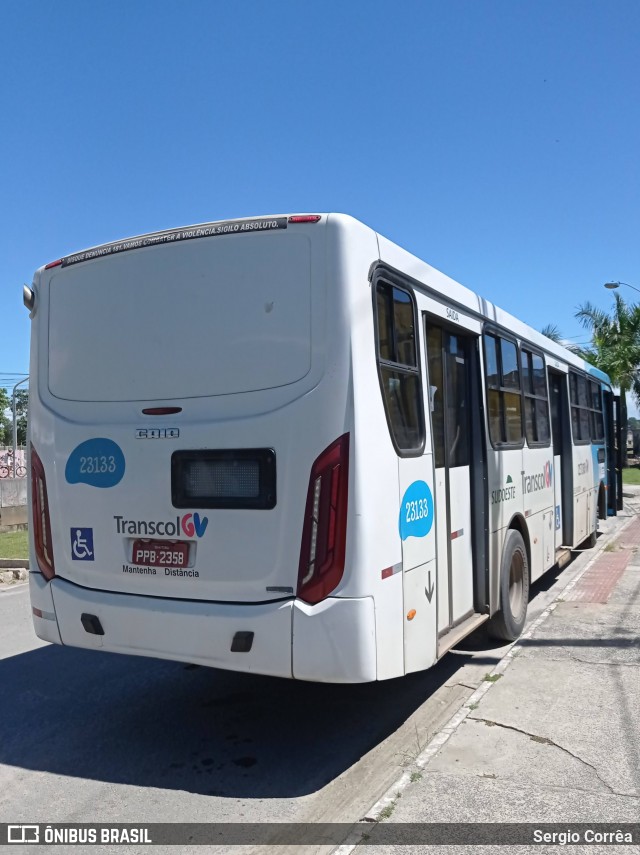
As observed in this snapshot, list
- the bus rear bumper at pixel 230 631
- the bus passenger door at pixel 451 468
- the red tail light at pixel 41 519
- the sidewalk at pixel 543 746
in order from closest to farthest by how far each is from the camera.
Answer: the sidewalk at pixel 543 746, the bus rear bumper at pixel 230 631, the red tail light at pixel 41 519, the bus passenger door at pixel 451 468

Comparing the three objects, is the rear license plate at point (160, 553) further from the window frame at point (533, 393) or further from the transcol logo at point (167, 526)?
the window frame at point (533, 393)

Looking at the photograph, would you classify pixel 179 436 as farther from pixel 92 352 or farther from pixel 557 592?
pixel 557 592

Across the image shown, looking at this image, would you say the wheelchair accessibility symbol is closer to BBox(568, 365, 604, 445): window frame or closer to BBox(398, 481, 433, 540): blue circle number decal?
BBox(398, 481, 433, 540): blue circle number decal

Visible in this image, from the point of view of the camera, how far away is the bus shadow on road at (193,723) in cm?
469

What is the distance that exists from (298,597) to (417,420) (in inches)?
57.4

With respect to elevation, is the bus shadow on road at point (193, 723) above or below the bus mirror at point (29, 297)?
below

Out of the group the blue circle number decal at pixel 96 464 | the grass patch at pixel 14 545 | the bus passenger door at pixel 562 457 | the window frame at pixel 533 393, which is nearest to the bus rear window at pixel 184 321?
the blue circle number decal at pixel 96 464

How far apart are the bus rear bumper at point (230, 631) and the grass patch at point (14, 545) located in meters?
8.70

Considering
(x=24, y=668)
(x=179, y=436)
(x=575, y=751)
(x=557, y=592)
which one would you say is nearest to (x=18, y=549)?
(x=24, y=668)

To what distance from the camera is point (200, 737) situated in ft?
17.2

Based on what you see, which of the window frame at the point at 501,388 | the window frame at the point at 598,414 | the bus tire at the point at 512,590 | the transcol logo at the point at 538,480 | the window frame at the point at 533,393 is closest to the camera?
the window frame at the point at 501,388

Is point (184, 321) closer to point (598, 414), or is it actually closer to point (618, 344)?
point (598, 414)

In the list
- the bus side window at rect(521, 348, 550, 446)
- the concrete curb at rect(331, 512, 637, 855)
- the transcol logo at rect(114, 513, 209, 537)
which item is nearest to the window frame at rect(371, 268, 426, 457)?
the transcol logo at rect(114, 513, 209, 537)

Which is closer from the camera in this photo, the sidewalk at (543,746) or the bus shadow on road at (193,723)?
the sidewalk at (543,746)
